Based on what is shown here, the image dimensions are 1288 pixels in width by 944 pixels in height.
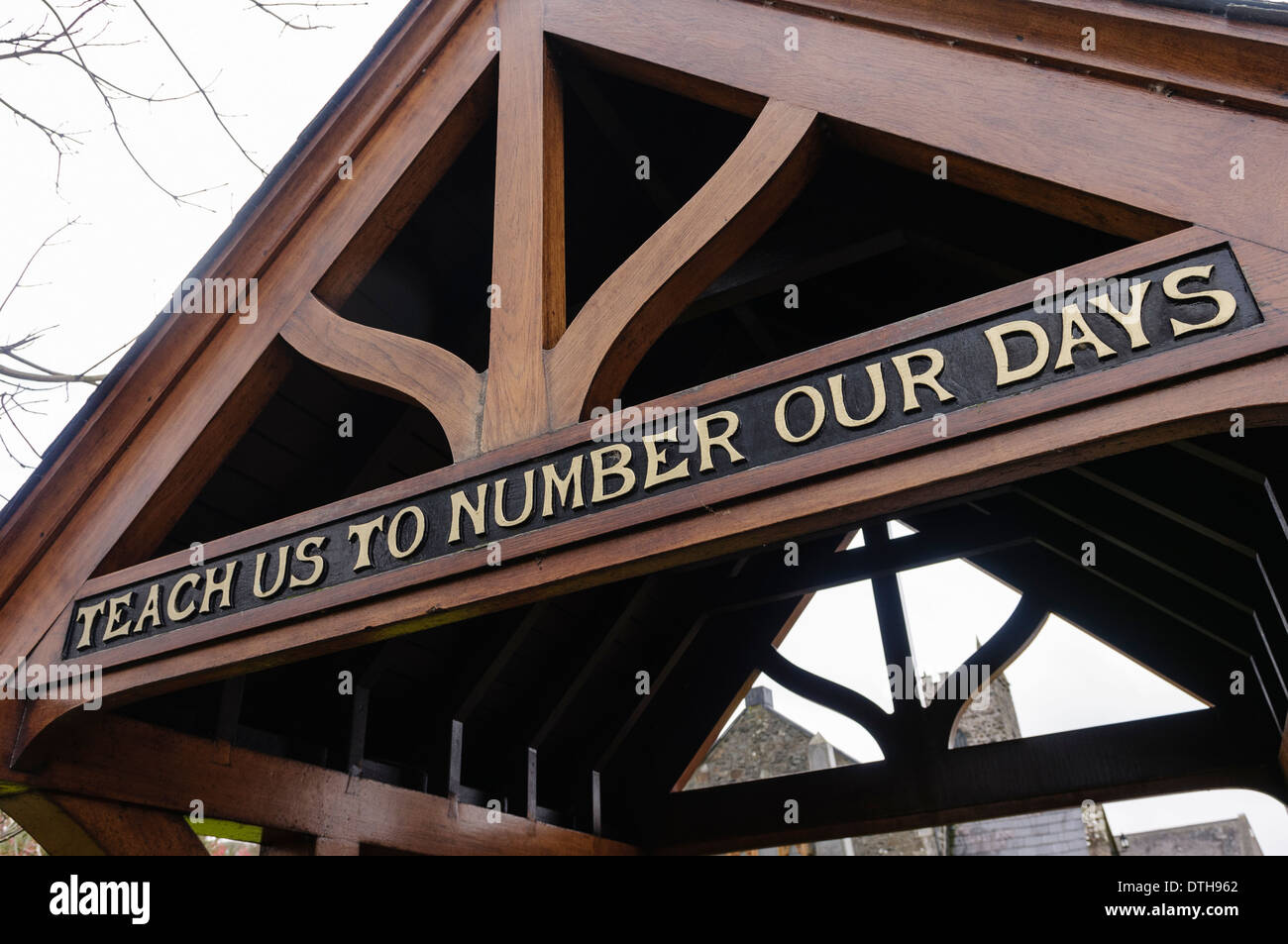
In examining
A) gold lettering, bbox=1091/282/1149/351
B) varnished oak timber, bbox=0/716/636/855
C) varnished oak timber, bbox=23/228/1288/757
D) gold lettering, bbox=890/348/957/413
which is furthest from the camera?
varnished oak timber, bbox=0/716/636/855

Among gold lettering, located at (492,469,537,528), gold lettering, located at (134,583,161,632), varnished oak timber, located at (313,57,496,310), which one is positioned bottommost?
gold lettering, located at (134,583,161,632)

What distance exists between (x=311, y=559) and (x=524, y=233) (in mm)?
1200

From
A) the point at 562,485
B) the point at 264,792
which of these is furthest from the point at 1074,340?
the point at 264,792

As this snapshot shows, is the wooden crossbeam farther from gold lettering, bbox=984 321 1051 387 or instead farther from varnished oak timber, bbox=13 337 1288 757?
gold lettering, bbox=984 321 1051 387

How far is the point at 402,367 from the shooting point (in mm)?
3020

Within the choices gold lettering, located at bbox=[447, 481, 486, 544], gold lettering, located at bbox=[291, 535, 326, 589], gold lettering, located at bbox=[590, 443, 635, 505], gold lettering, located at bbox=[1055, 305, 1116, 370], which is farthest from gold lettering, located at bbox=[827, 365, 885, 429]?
gold lettering, located at bbox=[291, 535, 326, 589]

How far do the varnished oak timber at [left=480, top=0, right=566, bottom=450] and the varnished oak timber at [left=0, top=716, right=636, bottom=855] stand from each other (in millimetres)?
1928

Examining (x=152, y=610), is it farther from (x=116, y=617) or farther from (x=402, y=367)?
(x=402, y=367)

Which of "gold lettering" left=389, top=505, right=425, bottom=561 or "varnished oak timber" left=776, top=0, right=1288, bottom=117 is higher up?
"varnished oak timber" left=776, top=0, right=1288, bottom=117

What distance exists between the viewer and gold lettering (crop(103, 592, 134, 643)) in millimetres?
3201

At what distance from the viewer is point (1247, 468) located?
10.8 ft

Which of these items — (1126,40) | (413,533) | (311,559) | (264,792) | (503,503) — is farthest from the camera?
(264,792)

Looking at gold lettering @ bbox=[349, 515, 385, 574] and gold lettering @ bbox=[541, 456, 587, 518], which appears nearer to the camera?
gold lettering @ bbox=[541, 456, 587, 518]

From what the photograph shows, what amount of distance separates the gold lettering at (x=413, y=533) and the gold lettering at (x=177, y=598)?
0.78 metres
